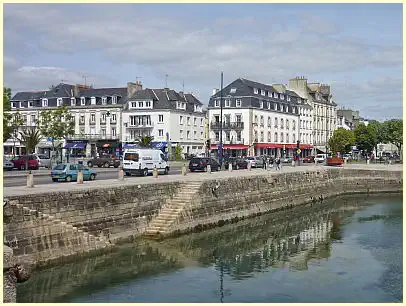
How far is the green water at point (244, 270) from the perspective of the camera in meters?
17.1

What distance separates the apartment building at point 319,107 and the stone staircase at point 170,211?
6985 cm

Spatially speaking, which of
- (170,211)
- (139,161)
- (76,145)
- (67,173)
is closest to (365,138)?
(76,145)

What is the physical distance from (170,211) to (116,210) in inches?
154

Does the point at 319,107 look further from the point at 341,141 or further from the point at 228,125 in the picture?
the point at 228,125

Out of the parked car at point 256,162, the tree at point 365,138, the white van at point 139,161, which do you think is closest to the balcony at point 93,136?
the parked car at point 256,162

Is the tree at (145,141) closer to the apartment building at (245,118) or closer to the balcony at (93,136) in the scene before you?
the balcony at (93,136)

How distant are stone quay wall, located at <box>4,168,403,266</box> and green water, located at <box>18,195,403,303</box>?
82 cm

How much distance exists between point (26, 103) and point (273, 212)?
57765 mm

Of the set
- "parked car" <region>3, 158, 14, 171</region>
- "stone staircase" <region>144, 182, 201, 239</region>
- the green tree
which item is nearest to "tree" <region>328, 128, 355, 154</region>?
the green tree

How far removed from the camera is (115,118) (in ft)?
255

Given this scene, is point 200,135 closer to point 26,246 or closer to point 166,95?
point 166,95

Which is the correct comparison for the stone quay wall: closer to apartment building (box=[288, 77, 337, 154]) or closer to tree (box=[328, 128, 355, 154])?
tree (box=[328, 128, 355, 154])

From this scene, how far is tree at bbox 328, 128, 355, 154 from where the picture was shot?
8682 centimetres

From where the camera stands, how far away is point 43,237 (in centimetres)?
1995
